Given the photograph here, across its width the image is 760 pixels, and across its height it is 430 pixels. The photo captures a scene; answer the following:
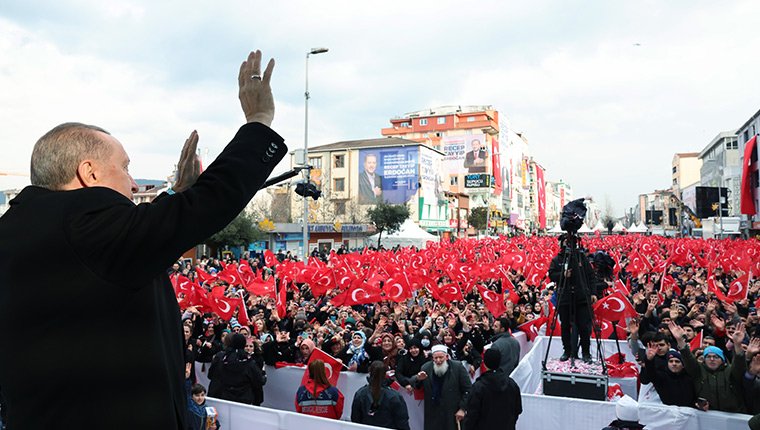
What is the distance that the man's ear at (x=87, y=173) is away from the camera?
1357 millimetres

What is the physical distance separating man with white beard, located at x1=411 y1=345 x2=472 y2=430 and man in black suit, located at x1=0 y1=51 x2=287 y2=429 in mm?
5912

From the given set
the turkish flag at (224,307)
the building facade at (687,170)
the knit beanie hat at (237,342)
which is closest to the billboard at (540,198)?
the building facade at (687,170)

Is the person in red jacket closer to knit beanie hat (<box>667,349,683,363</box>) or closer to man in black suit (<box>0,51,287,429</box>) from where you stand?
knit beanie hat (<box>667,349,683,363</box>)

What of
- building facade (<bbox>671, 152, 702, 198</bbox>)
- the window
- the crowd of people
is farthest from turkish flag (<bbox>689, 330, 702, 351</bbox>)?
building facade (<bbox>671, 152, 702, 198</bbox>)

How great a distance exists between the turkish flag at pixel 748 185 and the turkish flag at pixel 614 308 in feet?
138

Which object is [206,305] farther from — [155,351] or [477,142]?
[477,142]

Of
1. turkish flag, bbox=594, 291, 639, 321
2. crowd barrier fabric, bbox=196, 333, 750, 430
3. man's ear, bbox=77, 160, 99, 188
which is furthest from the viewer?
turkish flag, bbox=594, 291, 639, 321

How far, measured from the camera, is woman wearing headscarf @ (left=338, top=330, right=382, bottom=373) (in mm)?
8125

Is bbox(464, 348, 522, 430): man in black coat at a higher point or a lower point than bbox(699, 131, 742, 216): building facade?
lower

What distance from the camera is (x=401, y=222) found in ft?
166

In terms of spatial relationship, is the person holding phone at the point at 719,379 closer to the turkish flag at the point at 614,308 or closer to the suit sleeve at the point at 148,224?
the turkish flag at the point at 614,308

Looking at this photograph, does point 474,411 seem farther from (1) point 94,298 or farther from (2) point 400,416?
(1) point 94,298

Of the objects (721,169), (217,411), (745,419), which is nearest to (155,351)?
(217,411)

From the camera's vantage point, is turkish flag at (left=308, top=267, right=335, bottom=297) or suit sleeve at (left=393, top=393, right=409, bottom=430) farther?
turkish flag at (left=308, top=267, right=335, bottom=297)
